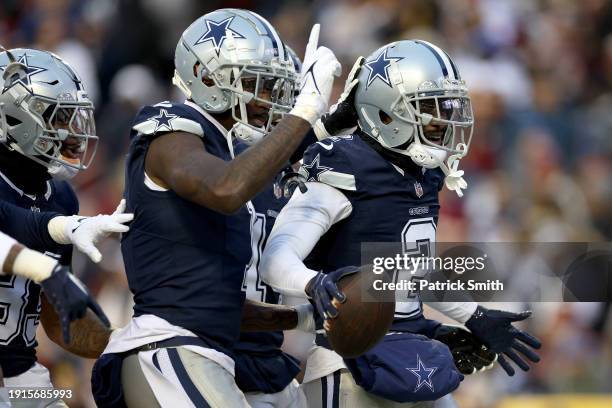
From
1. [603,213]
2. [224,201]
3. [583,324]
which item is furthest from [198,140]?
[603,213]

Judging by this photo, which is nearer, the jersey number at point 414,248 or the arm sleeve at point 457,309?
the jersey number at point 414,248

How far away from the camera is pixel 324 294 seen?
3973mm

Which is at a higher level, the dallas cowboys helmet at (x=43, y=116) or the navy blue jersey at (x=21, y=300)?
the dallas cowboys helmet at (x=43, y=116)

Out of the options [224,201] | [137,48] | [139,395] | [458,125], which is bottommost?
[139,395]

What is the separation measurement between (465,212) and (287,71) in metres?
4.24

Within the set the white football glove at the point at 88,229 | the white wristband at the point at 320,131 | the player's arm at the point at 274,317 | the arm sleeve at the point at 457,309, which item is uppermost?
the white wristband at the point at 320,131

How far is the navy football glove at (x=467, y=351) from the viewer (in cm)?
511

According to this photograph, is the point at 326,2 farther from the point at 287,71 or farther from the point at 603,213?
the point at 287,71

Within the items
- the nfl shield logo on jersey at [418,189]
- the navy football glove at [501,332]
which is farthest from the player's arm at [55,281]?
the navy football glove at [501,332]

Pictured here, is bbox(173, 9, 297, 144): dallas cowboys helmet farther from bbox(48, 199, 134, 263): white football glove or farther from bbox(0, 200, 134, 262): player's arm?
bbox(0, 200, 134, 262): player's arm

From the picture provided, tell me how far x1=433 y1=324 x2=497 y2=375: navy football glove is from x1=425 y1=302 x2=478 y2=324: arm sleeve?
6 centimetres

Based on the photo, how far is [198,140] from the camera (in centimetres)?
403

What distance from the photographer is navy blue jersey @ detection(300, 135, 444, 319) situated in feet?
15.0

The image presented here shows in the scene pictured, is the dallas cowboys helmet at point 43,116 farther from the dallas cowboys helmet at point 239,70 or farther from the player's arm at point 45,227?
the dallas cowboys helmet at point 239,70
